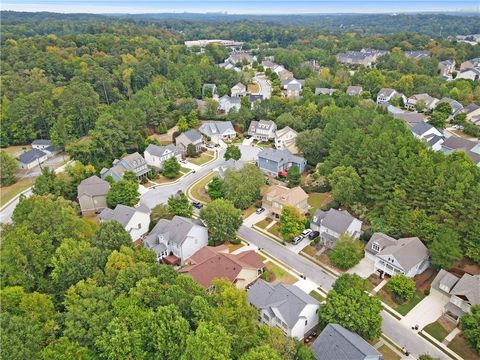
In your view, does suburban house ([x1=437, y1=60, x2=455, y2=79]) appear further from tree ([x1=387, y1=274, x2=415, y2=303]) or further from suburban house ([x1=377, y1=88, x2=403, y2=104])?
tree ([x1=387, y1=274, x2=415, y2=303])

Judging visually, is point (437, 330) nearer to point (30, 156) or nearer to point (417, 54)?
point (30, 156)

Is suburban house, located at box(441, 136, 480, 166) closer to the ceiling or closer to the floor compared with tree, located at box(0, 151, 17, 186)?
closer to the ceiling

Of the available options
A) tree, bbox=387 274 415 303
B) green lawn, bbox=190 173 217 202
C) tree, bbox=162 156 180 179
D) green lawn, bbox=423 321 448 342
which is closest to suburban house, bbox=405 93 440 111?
green lawn, bbox=190 173 217 202

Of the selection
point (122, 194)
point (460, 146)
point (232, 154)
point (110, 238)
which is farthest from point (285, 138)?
point (110, 238)

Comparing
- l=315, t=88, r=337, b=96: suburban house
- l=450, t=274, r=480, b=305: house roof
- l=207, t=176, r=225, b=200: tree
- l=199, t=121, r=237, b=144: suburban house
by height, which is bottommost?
l=199, t=121, r=237, b=144: suburban house

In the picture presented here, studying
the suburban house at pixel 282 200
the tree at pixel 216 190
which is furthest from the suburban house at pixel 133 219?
the suburban house at pixel 282 200

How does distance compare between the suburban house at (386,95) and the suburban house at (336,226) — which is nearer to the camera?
the suburban house at (336,226)

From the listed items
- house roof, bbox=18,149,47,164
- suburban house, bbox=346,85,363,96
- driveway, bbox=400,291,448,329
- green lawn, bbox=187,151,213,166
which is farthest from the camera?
suburban house, bbox=346,85,363,96

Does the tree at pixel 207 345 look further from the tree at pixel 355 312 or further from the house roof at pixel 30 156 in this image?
the house roof at pixel 30 156

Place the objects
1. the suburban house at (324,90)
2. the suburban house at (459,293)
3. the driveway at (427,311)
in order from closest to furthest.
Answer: the suburban house at (459,293), the driveway at (427,311), the suburban house at (324,90)
